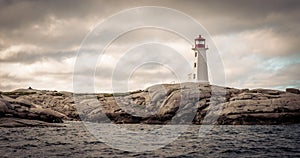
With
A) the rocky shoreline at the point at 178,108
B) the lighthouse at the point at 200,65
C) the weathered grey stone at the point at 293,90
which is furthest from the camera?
the lighthouse at the point at 200,65

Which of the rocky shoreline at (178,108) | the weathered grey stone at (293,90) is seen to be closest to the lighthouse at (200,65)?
the rocky shoreline at (178,108)

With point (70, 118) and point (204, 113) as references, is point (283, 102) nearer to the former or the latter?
point (204, 113)

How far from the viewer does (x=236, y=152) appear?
21.6 m

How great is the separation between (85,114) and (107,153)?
2149 inches

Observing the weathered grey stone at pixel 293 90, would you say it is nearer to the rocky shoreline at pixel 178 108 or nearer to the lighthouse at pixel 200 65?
the rocky shoreline at pixel 178 108

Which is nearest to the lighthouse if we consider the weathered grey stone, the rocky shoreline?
the rocky shoreline

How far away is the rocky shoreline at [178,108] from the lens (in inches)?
1927

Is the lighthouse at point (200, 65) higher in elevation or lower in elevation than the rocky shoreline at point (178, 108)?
higher

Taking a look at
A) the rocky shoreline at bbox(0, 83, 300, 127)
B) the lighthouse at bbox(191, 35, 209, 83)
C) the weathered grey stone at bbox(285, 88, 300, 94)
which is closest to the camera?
the rocky shoreline at bbox(0, 83, 300, 127)

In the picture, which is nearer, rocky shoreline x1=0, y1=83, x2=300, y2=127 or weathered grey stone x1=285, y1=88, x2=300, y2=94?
rocky shoreline x1=0, y1=83, x2=300, y2=127

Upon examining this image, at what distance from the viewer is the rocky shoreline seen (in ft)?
161

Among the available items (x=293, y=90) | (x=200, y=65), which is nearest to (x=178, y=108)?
(x=200, y=65)

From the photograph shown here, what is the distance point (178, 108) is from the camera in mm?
62000

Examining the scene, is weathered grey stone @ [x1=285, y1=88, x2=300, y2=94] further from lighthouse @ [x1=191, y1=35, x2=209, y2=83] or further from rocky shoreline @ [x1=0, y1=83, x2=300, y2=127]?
lighthouse @ [x1=191, y1=35, x2=209, y2=83]
